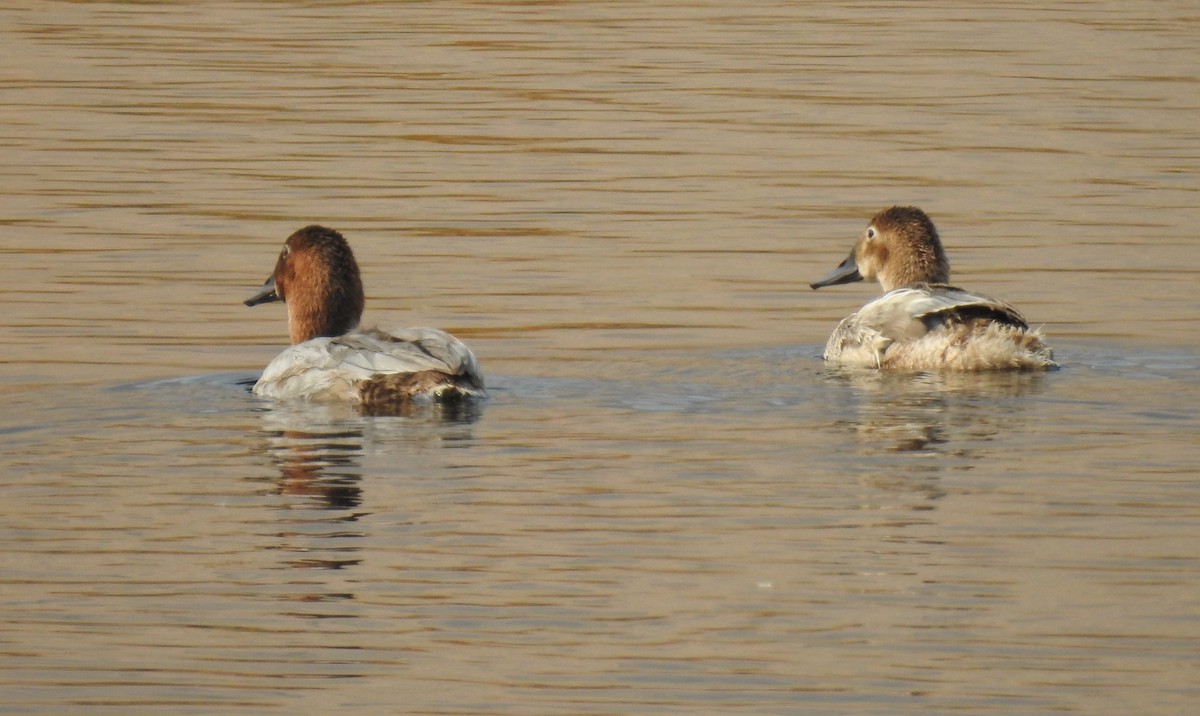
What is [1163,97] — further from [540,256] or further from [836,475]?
[836,475]

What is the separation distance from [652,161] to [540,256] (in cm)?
487

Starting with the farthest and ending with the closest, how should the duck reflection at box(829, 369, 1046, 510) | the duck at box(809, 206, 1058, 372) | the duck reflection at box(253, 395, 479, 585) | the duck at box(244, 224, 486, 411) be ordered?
the duck at box(809, 206, 1058, 372), the duck at box(244, 224, 486, 411), the duck reflection at box(829, 369, 1046, 510), the duck reflection at box(253, 395, 479, 585)

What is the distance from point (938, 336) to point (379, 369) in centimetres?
315

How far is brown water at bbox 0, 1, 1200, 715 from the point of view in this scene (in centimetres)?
809

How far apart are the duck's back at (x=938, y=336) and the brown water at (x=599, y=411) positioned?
309 millimetres

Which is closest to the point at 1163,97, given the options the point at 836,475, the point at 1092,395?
the point at 1092,395

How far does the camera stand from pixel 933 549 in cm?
938

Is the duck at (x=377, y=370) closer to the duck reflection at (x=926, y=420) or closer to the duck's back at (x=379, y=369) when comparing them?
the duck's back at (x=379, y=369)

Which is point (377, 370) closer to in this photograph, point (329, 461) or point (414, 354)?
point (414, 354)

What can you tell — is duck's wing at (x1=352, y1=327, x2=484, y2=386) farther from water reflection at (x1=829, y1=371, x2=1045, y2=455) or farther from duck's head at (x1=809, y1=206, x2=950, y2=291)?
duck's head at (x1=809, y1=206, x2=950, y2=291)

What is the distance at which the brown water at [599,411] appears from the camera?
Result: 26.6 ft

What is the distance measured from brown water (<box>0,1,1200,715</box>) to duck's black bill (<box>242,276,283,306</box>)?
373 millimetres

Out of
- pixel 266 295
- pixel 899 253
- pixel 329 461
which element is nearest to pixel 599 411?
pixel 329 461

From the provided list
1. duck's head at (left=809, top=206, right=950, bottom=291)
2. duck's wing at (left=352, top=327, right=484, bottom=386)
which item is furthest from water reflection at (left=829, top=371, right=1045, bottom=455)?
duck's head at (left=809, top=206, right=950, bottom=291)
